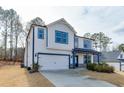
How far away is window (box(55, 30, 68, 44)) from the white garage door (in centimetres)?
198

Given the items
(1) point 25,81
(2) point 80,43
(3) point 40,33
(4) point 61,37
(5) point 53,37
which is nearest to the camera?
(1) point 25,81

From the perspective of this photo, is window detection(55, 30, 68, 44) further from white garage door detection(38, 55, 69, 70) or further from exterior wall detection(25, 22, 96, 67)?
white garage door detection(38, 55, 69, 70)

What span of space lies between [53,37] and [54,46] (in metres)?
1.08

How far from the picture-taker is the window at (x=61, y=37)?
22.1 meters

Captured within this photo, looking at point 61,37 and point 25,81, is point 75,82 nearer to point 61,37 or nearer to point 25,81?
point 25,81

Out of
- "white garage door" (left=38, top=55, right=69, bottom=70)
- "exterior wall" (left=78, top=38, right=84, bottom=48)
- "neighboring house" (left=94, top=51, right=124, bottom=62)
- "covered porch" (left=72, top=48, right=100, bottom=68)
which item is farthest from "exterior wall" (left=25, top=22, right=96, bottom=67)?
"neighboring house" (left=94, top=51, right=124, bottom=62)

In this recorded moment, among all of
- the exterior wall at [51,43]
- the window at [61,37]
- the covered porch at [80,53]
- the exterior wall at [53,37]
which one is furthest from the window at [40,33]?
the covered porch at [80,53]

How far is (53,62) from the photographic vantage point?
22.2m

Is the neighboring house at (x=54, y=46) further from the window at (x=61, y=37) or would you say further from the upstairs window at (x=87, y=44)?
the upstairs window at (x=87, y=44)

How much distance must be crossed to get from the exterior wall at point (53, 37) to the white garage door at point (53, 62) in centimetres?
131

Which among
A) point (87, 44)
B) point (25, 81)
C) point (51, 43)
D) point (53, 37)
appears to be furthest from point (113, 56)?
point (25, 81)

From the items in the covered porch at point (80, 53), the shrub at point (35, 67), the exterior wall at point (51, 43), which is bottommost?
the shrub at point (35, 67)
